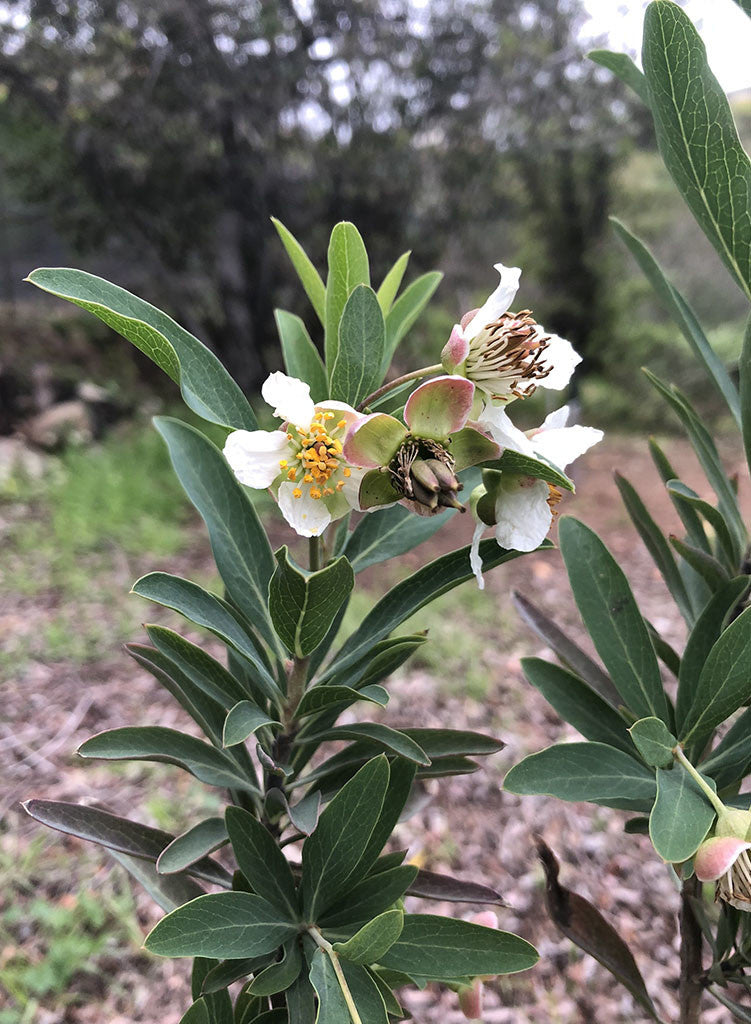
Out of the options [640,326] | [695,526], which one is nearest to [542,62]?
[640,326]

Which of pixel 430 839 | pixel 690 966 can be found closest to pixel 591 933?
pixel 690 966

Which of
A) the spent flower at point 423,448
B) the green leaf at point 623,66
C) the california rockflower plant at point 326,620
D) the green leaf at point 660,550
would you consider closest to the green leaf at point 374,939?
the california rockflower plant at point 326,620

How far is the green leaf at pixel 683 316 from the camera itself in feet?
2.50

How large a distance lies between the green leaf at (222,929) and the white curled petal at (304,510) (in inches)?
12.7

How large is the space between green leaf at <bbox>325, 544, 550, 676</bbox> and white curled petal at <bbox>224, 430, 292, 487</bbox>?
0.58 feet

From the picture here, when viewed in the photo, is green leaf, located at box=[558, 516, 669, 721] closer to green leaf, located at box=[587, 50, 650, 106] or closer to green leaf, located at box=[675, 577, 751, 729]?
green leaf, located at box=[675, 577, 751, 729]

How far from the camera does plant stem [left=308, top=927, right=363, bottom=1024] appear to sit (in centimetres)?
54

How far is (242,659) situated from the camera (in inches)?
28.4

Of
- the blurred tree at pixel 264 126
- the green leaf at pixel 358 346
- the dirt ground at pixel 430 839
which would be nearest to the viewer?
the green leaf at pixel 358 346

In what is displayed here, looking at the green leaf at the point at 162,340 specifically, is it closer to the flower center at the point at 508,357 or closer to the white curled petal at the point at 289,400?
the white curled petal at the point at 289,400

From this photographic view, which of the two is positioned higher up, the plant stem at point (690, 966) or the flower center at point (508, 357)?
the flower center at point (508, 357)

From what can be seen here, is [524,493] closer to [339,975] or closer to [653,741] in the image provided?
[653,741]

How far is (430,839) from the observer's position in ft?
5.71

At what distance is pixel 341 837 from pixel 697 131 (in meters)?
0.71
